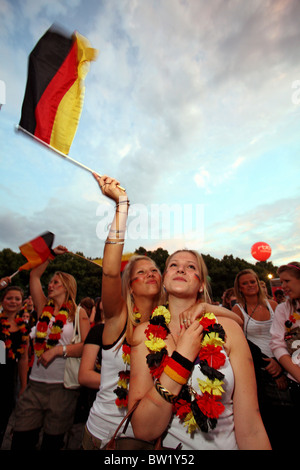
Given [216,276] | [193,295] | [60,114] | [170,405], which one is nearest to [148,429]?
[170,405]

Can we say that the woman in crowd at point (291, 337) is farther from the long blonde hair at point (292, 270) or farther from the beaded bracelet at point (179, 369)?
the beaded bracelet at point (179, 369)

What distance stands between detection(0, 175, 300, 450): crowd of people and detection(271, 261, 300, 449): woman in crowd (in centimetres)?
1

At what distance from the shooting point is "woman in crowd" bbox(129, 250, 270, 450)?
1.51m

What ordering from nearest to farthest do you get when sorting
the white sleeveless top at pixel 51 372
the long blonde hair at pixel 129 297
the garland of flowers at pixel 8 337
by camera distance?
the long blonde hair at pixel 129 297
the white sleeveless top at pixel 51 372
the garland of flowers at pixel 8 337

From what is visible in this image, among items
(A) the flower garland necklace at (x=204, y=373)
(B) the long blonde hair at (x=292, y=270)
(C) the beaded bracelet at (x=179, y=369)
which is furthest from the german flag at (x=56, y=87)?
(B) the long blonde hair at (x=292, y=270)

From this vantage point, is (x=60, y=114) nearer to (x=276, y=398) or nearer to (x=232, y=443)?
(x=232, y=443)

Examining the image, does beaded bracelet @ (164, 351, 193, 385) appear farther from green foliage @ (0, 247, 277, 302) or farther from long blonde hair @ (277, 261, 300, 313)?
green foliage @ (0, 247, 277, 302)

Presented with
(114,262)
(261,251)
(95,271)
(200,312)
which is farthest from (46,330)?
(95,271)

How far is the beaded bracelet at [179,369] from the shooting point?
59.3 inches

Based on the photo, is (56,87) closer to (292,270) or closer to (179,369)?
(179,369)

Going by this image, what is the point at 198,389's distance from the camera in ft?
5.69

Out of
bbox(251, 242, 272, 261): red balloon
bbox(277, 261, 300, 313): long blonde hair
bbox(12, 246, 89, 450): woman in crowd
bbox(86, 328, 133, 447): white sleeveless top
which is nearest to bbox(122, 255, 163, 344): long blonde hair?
bbox(86, 328, 133, 447): white sleeveless top

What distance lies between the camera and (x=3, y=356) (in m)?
4.17

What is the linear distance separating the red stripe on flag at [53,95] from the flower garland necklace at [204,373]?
9.09ft
